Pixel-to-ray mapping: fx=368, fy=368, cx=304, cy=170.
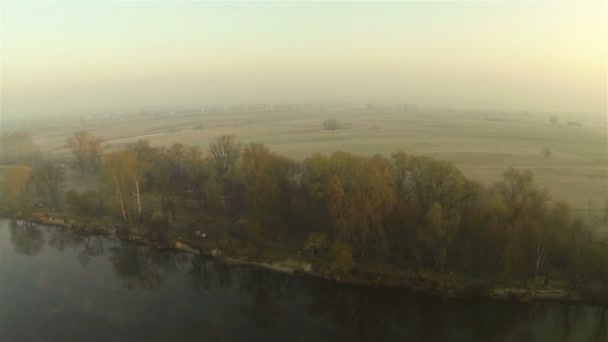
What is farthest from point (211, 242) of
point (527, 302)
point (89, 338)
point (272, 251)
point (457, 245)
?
point (527, 302)

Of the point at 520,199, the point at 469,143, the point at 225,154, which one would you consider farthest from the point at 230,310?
the point at 469,143

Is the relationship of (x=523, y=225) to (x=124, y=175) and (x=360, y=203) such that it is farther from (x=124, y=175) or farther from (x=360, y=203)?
(x=124, y=175)

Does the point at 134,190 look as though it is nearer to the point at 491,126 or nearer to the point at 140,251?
the point at 140,251

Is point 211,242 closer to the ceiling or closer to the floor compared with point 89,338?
closer to the ceiling

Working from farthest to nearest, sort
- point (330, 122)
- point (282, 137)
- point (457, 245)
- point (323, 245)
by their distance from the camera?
point (330, 122) < point (282, 137) < point (323, 245) < point (457, 245)

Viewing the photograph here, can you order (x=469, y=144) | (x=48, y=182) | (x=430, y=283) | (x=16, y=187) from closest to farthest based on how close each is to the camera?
(x=430, y=283) < (x=16, y=187) < (x=48, y=182) < (x=469, y=144)

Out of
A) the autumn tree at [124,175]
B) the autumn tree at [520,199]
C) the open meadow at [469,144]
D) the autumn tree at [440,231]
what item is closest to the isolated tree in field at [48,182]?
the autumn tree at [124,175]
